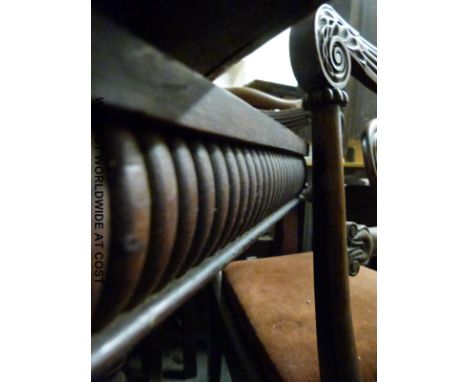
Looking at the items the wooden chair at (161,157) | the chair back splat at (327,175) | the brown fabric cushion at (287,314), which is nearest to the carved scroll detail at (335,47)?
the chair back splat at (327,175)

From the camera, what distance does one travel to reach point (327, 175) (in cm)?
39

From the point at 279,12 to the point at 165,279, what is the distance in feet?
0.62

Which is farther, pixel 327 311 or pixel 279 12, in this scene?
pixel 327 311

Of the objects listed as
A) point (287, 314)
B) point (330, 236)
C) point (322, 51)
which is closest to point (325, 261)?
point (330, 236)

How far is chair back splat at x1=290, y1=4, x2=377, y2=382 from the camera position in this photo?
1.20ft

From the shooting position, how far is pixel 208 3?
0.18 m

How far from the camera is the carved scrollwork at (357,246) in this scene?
45 centimetres

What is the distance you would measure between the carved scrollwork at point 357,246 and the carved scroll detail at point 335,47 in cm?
22

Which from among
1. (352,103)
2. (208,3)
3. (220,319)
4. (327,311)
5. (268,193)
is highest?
(352,103)

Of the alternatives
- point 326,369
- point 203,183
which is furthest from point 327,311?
point 203,183

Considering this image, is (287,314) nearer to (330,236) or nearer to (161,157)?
(330,236)

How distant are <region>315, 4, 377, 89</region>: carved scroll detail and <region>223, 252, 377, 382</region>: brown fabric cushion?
36 centimetres

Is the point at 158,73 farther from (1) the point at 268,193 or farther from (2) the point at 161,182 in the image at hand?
(1) the point at 268,193
